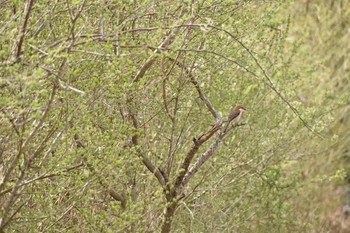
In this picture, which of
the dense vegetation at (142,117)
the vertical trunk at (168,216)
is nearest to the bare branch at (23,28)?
the dense vegetation at (142,117)

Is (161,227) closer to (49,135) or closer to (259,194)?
(49,135)

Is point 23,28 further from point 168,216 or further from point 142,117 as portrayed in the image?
point 168,216

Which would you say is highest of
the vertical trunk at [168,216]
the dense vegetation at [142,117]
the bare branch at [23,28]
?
the bare branch at [23,28]

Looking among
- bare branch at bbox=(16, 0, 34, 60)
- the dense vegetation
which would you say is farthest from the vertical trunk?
bare branch at bbox=(16, 0, 34, 60)

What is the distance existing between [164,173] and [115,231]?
1.33m

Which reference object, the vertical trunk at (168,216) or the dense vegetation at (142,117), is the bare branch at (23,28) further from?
the vertical trunk at (168,216)

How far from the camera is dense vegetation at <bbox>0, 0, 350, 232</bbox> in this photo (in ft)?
15.4

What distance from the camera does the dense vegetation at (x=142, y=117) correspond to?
15.4 ft

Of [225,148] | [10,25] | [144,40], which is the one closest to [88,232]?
[144,40]

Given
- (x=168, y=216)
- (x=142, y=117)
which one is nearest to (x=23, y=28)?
(x=142, y=117)

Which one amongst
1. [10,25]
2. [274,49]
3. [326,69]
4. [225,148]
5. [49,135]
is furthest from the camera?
[326,69]

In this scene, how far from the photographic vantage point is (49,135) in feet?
16.4

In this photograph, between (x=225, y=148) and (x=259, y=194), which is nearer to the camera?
(x=225, y=148)

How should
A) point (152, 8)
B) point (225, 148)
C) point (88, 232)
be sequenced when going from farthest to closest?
point (225, 148) → point (152, 8) → point (88, 232)
